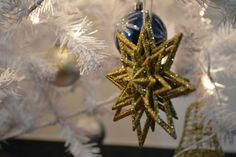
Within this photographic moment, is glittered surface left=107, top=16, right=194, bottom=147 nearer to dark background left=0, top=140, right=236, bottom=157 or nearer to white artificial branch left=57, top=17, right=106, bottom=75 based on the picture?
white artificial branch left=57, top=17, right=106, bottom=75

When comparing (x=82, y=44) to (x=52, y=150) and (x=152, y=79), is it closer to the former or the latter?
(x=152, y=79)

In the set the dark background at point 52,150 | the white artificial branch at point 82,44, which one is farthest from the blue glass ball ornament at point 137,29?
the dark background at point 52,150

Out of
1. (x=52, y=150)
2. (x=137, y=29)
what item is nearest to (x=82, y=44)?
(x=137, y=29)

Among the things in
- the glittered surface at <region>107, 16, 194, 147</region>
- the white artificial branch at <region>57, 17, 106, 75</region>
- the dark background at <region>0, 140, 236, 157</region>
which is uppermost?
the white artificial branch at <region>57, 17, 106, 75</region>

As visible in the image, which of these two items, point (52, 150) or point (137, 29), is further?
point (52, 150)

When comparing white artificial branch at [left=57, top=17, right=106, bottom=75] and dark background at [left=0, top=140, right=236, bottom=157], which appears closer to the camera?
white artificial branch at [left=57, top=17, right=106, bottom=75]

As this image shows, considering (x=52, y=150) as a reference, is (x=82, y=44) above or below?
above

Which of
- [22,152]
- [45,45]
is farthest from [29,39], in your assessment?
[22,152]

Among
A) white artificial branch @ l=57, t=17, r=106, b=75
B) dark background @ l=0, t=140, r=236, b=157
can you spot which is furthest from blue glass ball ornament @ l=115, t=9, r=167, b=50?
dark background @ l=0, t=140, r=236, b=157
